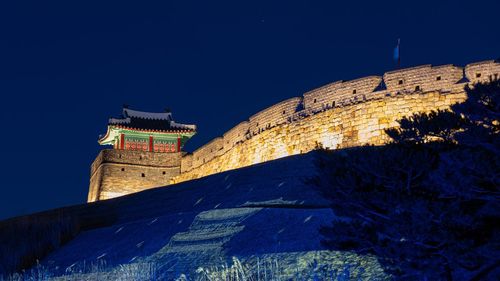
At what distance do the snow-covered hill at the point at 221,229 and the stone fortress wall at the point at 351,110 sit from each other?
3.40 metres

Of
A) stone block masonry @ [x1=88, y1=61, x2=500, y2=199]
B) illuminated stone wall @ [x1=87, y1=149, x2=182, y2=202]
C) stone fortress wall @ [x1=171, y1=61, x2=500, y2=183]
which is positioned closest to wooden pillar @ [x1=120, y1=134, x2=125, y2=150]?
illuminated stone wall @ [x1=87, y1=149, x2=182, y2=202]

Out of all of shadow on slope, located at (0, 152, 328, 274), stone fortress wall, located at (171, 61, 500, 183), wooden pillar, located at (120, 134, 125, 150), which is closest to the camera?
shadow on slope, located at (0, 152, 328, 274)

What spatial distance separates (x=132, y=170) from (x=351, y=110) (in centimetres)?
1290

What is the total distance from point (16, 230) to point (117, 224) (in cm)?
350

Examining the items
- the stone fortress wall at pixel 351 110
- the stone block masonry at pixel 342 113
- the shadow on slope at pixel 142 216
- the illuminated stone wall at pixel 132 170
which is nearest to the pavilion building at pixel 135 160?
the illuminated stone wall at pixel 132 170

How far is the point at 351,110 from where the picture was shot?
62.0 feet

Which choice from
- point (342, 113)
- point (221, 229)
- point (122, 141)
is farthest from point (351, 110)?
point (122, 141)

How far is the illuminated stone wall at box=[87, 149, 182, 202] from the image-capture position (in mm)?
27953

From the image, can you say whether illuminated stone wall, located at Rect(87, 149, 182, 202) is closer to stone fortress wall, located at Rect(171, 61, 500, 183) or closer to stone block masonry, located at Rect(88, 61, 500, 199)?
stone block masonry, located at Rect(88, 61, 500, 199)

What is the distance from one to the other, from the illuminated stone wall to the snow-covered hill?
10.5 m

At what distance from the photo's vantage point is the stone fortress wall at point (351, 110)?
17.5 metres

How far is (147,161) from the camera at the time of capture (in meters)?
28.3

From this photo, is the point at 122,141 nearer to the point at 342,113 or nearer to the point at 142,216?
the point at 342,113

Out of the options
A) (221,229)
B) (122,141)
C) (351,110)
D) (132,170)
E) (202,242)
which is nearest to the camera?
(202,242)
